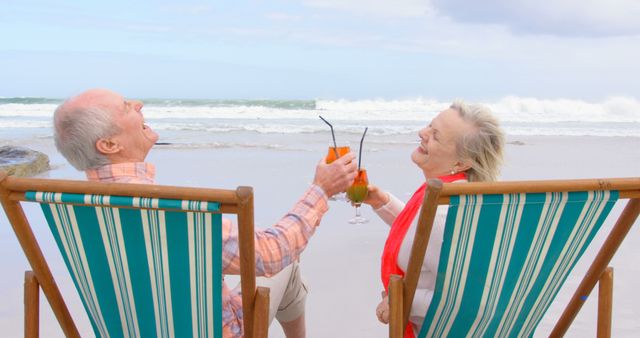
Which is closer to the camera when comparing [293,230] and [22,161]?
[293,230]

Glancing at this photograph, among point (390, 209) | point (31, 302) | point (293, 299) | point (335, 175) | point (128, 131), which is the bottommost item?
point (293, 299)

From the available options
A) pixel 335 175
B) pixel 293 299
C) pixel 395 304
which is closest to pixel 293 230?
pixel 335 175

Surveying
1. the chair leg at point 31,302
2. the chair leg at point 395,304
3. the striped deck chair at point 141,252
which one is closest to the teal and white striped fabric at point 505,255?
the chair leg at point 395,304

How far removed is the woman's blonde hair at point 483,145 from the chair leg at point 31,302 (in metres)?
1.43

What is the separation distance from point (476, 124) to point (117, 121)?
118 cm

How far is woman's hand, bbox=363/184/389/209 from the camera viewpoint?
2.93 metres

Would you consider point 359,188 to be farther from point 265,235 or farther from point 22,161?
point 22,161

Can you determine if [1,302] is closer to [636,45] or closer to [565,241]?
[565,241]

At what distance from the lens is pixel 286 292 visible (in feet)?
9.79

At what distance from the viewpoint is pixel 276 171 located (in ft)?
27.3

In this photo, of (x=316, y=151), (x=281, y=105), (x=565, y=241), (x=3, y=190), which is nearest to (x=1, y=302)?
(x=3, y=190)

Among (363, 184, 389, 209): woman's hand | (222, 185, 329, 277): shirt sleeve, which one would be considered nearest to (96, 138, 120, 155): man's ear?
(222, 185, 329, 277): shirt sleeve

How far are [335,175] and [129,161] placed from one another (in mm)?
656

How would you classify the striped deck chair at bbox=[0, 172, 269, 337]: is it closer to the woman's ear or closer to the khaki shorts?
the khaki shorts
